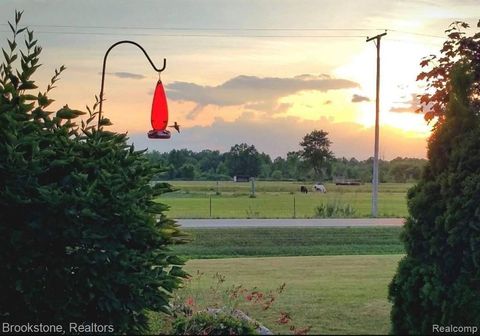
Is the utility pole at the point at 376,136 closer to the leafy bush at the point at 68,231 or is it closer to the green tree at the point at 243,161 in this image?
the green tree at the point at 243,161

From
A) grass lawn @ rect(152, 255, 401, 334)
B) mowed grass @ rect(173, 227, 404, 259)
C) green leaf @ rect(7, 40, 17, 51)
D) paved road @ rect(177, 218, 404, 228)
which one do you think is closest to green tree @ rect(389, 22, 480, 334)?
grass lawn @ rect(152, 255, 401, 334)

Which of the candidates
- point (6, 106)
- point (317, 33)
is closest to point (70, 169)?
point (6, 106)

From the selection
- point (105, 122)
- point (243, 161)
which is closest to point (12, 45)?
point (105, 122)

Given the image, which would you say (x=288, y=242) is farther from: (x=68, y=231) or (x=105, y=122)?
(x=68, y=231)

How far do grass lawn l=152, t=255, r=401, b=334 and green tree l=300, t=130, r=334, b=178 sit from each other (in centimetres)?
3268

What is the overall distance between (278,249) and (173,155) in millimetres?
8640

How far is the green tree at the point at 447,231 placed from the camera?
5.16 m

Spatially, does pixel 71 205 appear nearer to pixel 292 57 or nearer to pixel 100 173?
pixel 100 173

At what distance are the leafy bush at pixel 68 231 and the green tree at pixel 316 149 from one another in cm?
4062

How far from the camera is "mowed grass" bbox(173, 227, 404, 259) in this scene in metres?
15.5

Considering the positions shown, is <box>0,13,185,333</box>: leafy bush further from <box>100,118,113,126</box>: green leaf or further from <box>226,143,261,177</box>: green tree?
<box>226,143,261,177</box>: green tree

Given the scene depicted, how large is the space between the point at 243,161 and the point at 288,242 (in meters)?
27.2

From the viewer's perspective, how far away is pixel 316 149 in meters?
46.9

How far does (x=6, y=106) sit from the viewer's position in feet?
17.0
